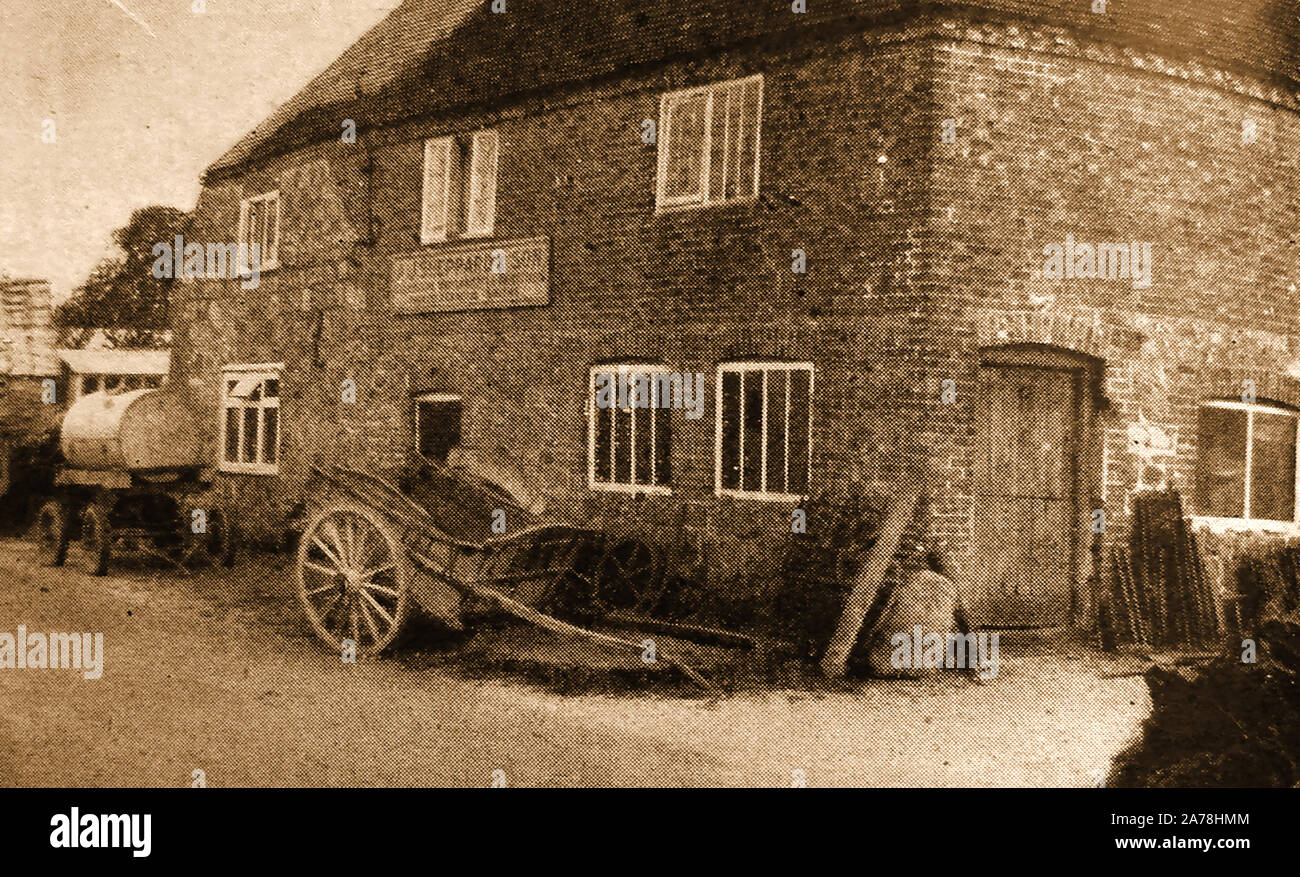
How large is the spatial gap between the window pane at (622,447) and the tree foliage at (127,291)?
3.75 m

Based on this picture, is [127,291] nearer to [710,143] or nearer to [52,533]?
[52,533]

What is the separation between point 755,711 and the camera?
614cm

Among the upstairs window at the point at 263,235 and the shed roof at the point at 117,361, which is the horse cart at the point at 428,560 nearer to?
the shed roof at the point at 117,361

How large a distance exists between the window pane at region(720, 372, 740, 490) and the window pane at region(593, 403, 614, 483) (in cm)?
104

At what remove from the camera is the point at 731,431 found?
28.3 ft

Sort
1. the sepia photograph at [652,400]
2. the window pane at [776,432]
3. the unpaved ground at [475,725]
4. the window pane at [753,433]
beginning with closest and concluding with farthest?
1. the unpaved ground at [475,725]
2. the sepia photograph at [652,400]
3. the window pane at [776,432]
4. the window pane at [753,433]

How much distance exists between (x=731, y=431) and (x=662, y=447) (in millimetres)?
692

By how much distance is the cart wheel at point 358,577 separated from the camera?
6660 millimetres

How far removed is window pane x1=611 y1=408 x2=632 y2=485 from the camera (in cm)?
894

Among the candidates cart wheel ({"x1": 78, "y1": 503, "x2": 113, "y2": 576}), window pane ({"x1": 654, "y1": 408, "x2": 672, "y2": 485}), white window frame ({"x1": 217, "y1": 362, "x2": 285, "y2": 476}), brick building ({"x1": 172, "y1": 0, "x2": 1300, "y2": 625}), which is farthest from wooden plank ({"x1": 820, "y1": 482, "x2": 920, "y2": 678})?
cart wheel ({"x1": 78, "y1": 503, "x2": 113, "y2": 576})

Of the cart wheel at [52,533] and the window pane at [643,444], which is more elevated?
the window pane at [643,444]

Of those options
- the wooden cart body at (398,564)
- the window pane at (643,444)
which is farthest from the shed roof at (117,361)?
the window pane at (643,444)
